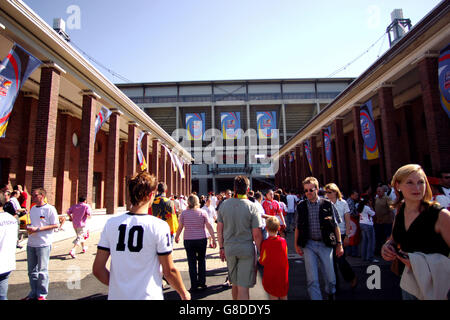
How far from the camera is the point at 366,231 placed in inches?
275

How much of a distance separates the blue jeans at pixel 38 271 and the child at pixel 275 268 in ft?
12.3

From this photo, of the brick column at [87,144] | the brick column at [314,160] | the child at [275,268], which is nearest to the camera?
the child at [275,268]

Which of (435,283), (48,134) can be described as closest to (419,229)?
(435,283)

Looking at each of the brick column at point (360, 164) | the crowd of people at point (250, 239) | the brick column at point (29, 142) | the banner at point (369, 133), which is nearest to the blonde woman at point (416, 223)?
the crowd of people at point (250, 239)

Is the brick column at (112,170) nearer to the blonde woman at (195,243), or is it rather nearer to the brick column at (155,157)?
the brick column at (155,157)

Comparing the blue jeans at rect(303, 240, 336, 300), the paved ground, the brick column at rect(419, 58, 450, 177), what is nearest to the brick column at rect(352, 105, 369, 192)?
the brick column at rect(419, 58, 450, 177)

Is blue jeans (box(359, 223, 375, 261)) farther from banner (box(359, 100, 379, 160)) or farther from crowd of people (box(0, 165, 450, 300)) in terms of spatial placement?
banner (box(359, 100, 379, 160))

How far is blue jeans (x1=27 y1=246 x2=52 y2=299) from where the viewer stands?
14.1 ft

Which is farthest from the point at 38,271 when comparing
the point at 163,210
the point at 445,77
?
the point at 445,77

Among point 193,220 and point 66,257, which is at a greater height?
A: point 193,220

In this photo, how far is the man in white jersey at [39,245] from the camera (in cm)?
429

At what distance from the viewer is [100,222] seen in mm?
13102

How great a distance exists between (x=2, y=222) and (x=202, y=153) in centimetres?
4180
